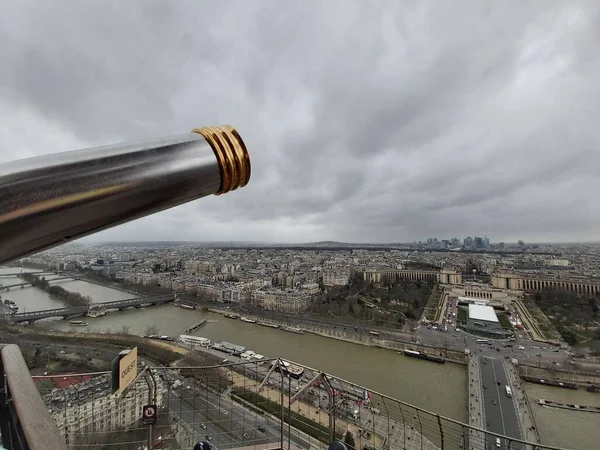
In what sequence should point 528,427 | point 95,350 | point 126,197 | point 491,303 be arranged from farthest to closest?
1. point 491,303
2. point 95,350
3. point 528,427
4. point 126,197

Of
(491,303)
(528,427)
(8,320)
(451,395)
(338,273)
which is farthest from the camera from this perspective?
(338,273)

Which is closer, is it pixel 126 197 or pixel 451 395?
pixel 126 197

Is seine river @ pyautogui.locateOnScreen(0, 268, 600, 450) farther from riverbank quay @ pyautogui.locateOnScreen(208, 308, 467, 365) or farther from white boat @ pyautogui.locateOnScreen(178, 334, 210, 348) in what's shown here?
white boat @ pyautogui.locateOnScreen(178, 334, 210, 348)

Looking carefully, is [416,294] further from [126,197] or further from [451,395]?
[126,197]

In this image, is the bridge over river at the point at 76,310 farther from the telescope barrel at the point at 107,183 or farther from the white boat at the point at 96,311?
the telescope barrel at the point at 107,183

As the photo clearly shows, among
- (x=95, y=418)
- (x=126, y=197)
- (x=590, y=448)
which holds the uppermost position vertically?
(x=126, y=197)

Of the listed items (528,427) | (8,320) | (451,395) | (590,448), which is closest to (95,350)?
(8,320)

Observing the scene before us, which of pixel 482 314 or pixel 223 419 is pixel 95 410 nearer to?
pixel 223 419

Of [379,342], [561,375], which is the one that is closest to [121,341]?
[379,342]

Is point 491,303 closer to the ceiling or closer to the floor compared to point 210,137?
closer to the floor
